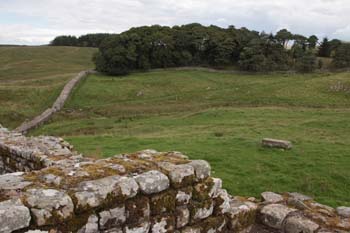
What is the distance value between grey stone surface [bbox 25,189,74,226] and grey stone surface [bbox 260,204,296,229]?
13.0 ft

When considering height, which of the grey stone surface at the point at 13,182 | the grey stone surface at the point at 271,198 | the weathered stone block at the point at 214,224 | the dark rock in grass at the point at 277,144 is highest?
the grey stone surface at the point at 13,182

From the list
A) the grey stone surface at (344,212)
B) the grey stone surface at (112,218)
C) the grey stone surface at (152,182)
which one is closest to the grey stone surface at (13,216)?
the grey stone surface at (112,218)

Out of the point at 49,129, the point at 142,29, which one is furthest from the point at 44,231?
the point at 142,29

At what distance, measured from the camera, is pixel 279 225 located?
21.6 feet

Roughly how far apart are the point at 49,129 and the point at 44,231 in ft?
89.0

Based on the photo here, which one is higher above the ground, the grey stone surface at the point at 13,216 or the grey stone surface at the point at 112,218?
the grey stone surface at the point at 13,216

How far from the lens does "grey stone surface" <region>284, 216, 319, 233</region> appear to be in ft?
20.4

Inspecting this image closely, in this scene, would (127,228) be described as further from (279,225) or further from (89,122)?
(89,122)

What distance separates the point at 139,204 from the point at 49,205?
122 centimetres

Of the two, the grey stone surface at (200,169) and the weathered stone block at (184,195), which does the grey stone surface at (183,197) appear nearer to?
the weathered stone block at (184,195)

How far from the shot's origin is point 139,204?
4.77 meters

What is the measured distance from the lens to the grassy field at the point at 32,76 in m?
39.2

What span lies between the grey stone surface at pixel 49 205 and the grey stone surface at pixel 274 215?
156 inches

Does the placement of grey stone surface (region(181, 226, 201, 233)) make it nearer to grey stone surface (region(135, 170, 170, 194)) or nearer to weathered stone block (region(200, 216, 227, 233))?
weathered stone block (region(200, 216, 227, 233))
